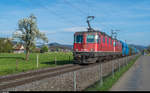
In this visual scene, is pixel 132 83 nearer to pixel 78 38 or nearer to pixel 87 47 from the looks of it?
pixel 87 47

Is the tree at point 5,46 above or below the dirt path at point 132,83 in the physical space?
above

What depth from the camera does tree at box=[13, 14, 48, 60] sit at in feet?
113

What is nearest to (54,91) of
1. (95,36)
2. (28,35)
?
(95,36)

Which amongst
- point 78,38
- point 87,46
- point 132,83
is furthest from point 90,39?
point 132,83

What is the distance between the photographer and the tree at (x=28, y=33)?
113 ft

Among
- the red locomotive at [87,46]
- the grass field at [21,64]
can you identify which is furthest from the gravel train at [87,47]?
the grass field at [21,64]

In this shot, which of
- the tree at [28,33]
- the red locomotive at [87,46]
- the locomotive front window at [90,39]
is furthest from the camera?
the tree at [28,33]

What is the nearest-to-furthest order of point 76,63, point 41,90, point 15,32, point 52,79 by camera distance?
1. point 41,90
2. point 52,79
3. point 76,63
4. point 15,32

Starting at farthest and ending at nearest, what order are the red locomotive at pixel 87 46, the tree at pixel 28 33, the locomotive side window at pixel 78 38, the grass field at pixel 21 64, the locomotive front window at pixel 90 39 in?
the tree at pixel 28 33 → the locomotive side window at pixel 78 38 → the locomotive front window at pixel 90 39 → the red locomotive at pixel 87 46 → the grass field at pixel 21 64

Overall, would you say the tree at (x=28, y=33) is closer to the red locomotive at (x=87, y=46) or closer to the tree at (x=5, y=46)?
the red locomotive at (x=87, y=46)

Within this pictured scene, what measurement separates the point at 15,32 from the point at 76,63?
46.5 ft

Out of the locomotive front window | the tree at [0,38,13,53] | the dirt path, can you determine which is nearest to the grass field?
the locomotive front window

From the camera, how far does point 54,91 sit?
19.2 feet

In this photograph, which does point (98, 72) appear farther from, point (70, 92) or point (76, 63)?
point (76, 63)
